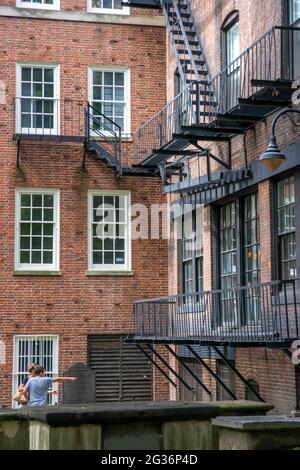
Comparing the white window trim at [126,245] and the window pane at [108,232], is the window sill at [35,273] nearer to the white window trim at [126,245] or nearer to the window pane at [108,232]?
the white window trim at [126,245]

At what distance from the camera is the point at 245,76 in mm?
17516

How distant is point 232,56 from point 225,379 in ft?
22.7

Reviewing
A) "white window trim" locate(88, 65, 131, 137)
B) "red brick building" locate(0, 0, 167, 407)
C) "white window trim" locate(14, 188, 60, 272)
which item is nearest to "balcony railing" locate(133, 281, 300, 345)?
"red brick building" locate(0, 0, 167, 407)

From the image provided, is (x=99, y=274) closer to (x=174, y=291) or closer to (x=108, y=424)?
Result: (x=174, y=291)

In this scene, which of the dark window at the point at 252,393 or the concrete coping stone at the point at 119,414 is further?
the dark window at the point at 252,393

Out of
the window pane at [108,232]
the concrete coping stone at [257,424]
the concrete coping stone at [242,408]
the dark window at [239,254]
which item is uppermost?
the window pane at [108,232]

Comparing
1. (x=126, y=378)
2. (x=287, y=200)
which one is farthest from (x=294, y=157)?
(x=126, y=378)

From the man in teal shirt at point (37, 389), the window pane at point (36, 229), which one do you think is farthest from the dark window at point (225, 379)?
the window pane at point (36, 229)

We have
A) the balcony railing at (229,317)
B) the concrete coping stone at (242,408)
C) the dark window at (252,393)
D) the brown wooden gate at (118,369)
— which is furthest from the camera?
the brown wooden gate at (118,369)

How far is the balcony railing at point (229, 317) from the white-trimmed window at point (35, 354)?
236 centimetres

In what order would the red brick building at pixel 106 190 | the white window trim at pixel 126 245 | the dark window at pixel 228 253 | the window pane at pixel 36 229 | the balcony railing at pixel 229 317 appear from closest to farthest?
the balcony railing at pixel 229 317, the dark window at pixel 228 253, the red brick building at pixel 106 190, the window pane at pixel 36 229, the white window trim at pixel 126 245

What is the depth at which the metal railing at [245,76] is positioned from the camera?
15727 millimetres

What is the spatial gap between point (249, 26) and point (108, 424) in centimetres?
1216

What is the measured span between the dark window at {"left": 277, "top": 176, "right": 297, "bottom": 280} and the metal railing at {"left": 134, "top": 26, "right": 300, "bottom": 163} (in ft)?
5.84
